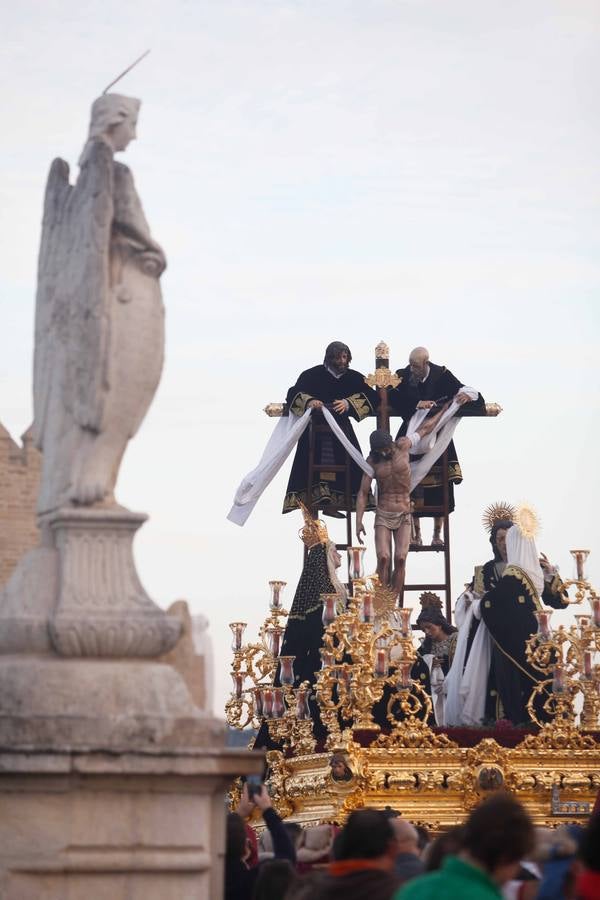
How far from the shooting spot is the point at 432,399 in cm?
2356

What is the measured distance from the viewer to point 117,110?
8.81 meters

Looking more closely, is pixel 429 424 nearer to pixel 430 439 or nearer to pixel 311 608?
pixel 430 439

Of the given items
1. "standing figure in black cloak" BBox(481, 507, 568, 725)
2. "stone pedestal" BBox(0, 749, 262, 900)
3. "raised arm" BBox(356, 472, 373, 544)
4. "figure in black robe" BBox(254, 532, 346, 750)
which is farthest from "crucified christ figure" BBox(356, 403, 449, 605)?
"stone pedestal" BBox(0, 749, 262, 900)

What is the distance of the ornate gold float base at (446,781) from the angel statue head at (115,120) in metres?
11.4

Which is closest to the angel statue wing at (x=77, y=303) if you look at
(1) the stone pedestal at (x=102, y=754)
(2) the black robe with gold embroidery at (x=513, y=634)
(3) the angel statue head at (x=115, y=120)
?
(3) the angel statue head at (x=115, y=120)

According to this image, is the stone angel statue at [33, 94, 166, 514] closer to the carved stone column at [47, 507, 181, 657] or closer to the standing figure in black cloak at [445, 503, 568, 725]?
the carved stone column at [47, 507, 181, 657]

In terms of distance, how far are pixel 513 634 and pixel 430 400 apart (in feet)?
11.7

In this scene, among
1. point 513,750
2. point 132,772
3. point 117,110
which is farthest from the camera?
point 513,750

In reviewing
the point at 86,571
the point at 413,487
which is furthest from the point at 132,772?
the point at 413,487

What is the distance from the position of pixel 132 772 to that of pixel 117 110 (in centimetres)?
315

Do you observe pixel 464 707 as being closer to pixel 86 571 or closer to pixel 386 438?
pixel 386 438

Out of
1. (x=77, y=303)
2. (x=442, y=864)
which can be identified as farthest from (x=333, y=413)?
(x=442, y=864)

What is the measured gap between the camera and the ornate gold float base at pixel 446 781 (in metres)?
19.3

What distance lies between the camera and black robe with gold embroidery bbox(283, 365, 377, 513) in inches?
922
